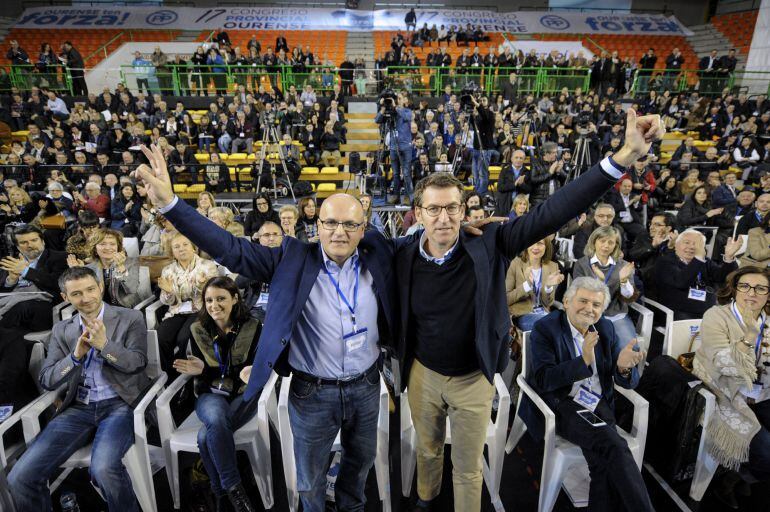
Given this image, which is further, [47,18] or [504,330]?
[47,18]

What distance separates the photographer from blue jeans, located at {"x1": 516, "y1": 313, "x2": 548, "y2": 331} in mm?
2783

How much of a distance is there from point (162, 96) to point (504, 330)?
36.5ft

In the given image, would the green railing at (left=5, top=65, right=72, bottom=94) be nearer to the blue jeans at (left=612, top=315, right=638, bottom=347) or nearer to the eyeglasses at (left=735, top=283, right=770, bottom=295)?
the blue jeans at (left=612, top=315, right=638, bottom=347)

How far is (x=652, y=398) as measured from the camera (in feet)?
7.63

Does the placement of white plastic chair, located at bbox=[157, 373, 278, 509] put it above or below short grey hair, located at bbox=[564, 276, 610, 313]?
below

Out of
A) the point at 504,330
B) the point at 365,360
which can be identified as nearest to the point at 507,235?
the point at 504,330

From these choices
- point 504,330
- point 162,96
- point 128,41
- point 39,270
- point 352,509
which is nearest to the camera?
point 504,330

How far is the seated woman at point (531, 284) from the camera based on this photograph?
2.85 meters

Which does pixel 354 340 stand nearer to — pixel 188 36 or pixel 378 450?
pixel 378 450

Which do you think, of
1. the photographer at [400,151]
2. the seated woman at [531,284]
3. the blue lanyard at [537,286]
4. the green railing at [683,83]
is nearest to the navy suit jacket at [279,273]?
the seated woman at [531,284]

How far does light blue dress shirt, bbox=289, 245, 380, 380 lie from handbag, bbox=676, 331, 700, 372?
1898 mm

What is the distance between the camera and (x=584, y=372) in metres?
1.87

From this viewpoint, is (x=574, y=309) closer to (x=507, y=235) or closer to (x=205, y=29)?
(x=507, y=235)

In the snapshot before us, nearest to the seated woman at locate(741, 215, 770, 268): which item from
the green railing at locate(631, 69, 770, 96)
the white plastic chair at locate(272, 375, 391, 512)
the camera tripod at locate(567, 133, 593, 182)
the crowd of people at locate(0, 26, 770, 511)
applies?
the crowd of people at locate(0, 26, 770, 511)
